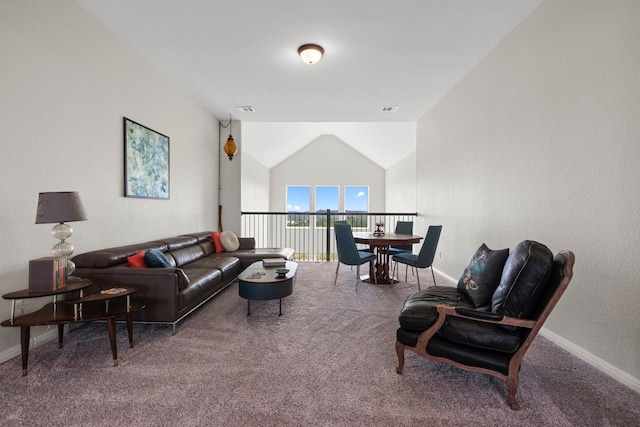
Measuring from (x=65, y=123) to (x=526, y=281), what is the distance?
362cm

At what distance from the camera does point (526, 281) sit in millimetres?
1700

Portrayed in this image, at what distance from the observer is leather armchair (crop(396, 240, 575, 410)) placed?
1.66 meters

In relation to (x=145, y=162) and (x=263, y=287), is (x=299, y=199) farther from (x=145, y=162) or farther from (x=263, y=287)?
(x=263, y=287)

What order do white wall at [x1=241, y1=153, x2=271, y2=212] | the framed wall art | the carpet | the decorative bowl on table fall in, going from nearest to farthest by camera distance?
1. the carpet
2. the decorative bowl on table
3. the framed wall art
4. white wall at [x1=241, y1=153, x2=271, y2=212]

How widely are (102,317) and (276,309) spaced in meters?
1.59

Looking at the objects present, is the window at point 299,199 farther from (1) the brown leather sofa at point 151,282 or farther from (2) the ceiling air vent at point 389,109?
(1) the brown leather sofa at point 151,282

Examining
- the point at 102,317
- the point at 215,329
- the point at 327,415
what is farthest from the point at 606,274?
the point at 102,317

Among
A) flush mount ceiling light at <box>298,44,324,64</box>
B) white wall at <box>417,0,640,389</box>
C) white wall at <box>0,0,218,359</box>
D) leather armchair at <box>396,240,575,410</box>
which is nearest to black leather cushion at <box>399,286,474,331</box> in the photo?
leather armchair at <box>396,240,575,410</box>

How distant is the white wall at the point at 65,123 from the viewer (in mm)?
2193

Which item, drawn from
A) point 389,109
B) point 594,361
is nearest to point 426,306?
point 594,361

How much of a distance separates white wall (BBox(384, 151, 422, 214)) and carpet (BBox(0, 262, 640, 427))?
4.23 meters

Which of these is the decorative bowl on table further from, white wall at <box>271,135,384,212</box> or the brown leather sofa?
white wall at <box>271,135,384,212</box>

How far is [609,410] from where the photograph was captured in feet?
5.47

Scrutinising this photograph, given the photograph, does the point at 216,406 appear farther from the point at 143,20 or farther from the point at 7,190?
the point at 143,20
